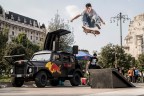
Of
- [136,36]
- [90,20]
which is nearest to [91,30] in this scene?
[90,20]

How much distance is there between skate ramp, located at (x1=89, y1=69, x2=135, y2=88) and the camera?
15.3m

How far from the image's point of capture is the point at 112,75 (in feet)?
49.8

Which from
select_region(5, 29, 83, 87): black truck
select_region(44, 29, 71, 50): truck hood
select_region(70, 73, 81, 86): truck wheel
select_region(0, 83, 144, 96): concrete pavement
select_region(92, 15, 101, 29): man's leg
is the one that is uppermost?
select_region(92, 15, 101, 29): man's leg

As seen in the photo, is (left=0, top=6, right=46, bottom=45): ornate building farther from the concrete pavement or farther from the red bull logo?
the concrete pavement

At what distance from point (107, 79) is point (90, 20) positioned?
88.1 ft

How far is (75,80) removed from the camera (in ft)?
68.2

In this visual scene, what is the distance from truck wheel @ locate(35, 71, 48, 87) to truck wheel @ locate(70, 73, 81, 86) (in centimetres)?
219

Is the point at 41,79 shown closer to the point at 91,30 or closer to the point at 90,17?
the point at 90,17

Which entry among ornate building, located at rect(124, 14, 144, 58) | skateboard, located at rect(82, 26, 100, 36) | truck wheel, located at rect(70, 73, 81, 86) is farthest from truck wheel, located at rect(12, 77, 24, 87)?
ornate building, located at rect(124, 14, 144, 58)

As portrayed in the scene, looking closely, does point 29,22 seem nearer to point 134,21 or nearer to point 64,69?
point 134,21

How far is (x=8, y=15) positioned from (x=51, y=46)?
10412 centimetres

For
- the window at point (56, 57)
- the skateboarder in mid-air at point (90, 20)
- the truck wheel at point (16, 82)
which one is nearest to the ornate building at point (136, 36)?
the skateboarder in mid-air at point (90, 20)

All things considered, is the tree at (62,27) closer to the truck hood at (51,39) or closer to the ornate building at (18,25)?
the truck hood at (51,39)

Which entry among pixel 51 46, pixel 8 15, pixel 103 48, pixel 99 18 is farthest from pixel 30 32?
pixel 51 46
